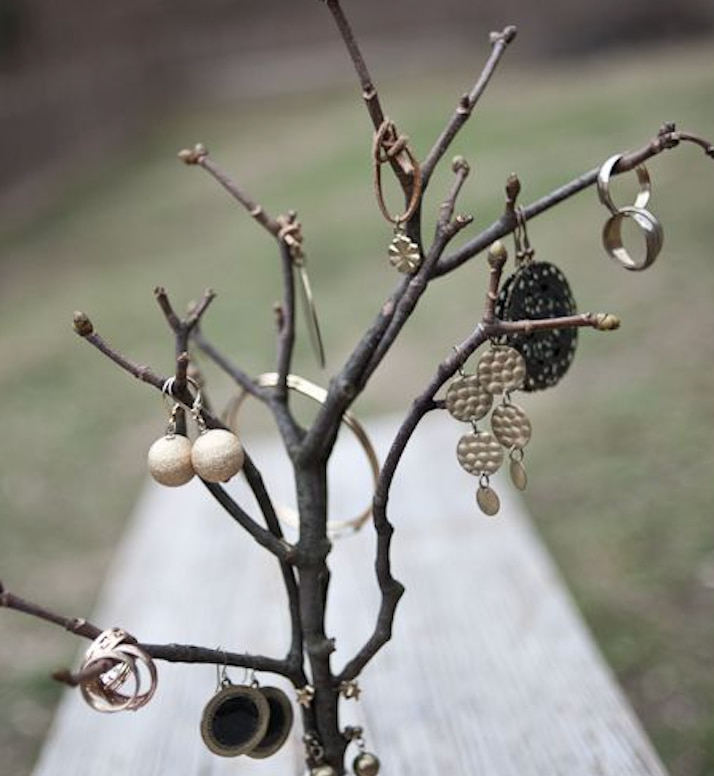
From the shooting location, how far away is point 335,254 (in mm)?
4352

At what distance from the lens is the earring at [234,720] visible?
0.68 metres

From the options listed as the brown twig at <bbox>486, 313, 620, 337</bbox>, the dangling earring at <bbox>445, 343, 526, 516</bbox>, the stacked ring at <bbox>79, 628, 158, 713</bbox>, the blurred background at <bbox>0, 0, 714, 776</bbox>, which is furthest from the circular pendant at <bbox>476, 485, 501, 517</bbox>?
the blurred background at <bbox>0, 0, 714, 776</bbox>

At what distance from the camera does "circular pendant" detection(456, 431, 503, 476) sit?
669 millimetres

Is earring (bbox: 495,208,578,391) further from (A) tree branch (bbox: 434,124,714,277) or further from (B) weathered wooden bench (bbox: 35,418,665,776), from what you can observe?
(B) weathered wooden bench (bbox: 35,418,665,776)

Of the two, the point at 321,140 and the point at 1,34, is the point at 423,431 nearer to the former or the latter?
the point at 321,140

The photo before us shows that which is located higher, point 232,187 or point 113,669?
point 232,187

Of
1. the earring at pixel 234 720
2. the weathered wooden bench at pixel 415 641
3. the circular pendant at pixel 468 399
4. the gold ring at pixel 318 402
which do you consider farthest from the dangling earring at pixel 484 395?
the weathered wooden bench at pixel 415 641

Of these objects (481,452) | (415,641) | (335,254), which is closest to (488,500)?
(481,452)

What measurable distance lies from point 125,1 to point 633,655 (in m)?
10.1

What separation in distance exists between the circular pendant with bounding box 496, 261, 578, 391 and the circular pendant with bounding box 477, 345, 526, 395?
0.13 ft

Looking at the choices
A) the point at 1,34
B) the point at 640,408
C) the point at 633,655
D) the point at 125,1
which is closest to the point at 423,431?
the point at 633,655

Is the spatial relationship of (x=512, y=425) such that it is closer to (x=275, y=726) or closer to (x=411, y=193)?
(x=411, y=193)

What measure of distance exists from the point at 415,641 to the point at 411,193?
2.27ft

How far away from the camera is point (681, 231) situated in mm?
3617
